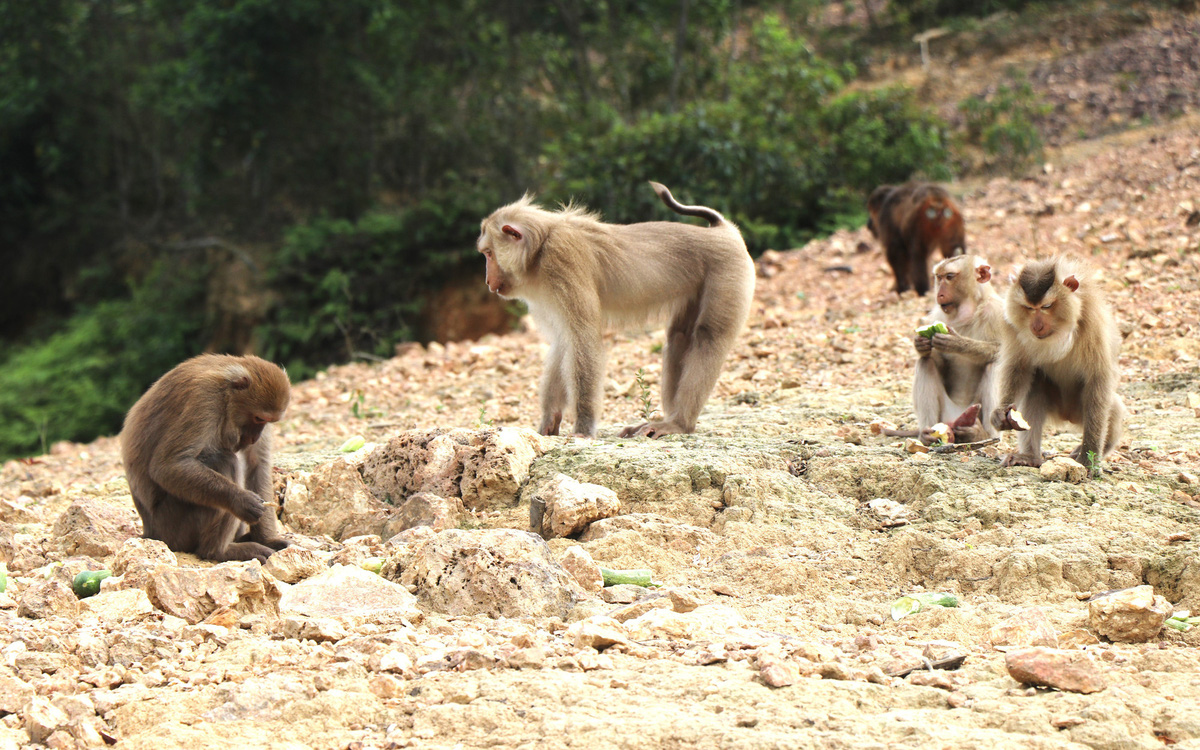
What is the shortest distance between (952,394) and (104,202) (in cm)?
1917

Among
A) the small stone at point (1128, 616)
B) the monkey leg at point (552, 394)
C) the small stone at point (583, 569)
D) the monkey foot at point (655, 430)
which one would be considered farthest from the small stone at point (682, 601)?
the monkey leg at point (552, 394)

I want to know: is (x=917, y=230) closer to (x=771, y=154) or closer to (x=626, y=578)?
(x=771, y=154)

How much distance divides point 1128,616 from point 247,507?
3.46 meters

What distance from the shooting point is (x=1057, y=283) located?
508cm

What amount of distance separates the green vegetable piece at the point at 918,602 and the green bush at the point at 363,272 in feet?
44.1

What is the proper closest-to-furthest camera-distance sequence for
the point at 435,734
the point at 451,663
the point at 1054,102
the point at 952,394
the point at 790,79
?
the point at 435,734
the point at 451,663
the point at 952,394
the point at 790,79
the point at 1054,102

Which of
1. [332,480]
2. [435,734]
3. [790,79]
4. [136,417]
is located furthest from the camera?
[790,79]

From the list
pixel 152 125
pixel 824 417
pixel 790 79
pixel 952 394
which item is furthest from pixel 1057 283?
pixel 152 125

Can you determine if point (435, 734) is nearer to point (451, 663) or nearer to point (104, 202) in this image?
point (451, 663)

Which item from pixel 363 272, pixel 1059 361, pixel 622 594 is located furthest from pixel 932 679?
pixel 363 272

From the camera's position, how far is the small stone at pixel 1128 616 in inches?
143

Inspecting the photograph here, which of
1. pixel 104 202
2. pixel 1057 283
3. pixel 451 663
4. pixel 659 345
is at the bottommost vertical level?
pixel 104 202

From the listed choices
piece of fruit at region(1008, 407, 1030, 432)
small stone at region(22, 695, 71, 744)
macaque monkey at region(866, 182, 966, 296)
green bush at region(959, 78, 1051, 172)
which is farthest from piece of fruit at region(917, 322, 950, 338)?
green bush at region(959, 78, 1051, 172)

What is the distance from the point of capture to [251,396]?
15.9ft
